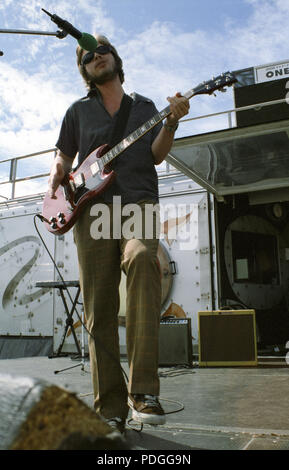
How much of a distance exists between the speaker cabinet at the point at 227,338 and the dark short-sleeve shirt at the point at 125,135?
Answer: 3.71m

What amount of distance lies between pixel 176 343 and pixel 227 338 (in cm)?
64

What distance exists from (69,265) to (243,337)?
3126mm

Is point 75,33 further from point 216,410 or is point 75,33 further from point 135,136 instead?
point 216,410

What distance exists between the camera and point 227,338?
5430 mm

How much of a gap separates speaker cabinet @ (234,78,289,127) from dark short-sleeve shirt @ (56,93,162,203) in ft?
12.2

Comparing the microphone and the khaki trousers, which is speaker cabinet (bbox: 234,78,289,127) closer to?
the microphone

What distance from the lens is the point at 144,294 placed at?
1.84 metres

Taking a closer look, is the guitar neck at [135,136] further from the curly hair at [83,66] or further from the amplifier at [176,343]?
the amplifier at [176,343]

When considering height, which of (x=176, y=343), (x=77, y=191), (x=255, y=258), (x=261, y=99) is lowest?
(x=176, y=343)

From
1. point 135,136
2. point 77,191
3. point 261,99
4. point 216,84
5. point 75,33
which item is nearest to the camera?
point 75,33

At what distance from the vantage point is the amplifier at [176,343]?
17.7ft

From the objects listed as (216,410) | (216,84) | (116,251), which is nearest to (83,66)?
(216,84)

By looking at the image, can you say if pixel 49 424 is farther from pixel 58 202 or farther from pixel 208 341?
pixel 208 341
